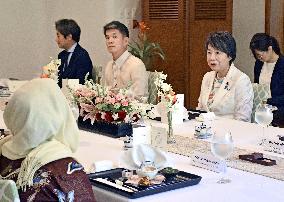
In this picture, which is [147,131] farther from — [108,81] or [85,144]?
[108,81]

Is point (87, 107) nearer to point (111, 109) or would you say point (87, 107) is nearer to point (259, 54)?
point (111, 109)

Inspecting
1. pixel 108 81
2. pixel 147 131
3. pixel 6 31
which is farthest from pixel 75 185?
pixel 6 31

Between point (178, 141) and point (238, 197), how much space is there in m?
0.89

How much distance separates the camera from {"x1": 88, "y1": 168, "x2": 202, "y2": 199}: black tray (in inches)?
83.9

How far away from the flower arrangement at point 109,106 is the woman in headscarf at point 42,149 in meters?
1.00

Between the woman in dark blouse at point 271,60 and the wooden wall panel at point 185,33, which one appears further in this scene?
the wooden wall panel at point 185,33

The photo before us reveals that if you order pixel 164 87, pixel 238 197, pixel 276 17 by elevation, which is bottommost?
pixel 238 197

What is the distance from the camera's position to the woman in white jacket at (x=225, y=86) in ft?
12.8

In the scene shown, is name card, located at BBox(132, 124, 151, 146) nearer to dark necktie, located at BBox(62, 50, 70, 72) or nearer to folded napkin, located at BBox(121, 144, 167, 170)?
folded napkin, located at BBox(121, 144, 167, 170)

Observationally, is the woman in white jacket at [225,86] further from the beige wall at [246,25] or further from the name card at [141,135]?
the beige wall at [246,25]

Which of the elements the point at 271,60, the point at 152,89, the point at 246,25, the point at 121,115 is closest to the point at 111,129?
the point at 121,115

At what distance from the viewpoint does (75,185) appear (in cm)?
205

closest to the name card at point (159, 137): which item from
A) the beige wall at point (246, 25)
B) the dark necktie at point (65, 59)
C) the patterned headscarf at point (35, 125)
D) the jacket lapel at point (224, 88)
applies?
the patterned headscarf at point (35, 125)

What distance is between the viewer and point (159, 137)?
9.22 ft
